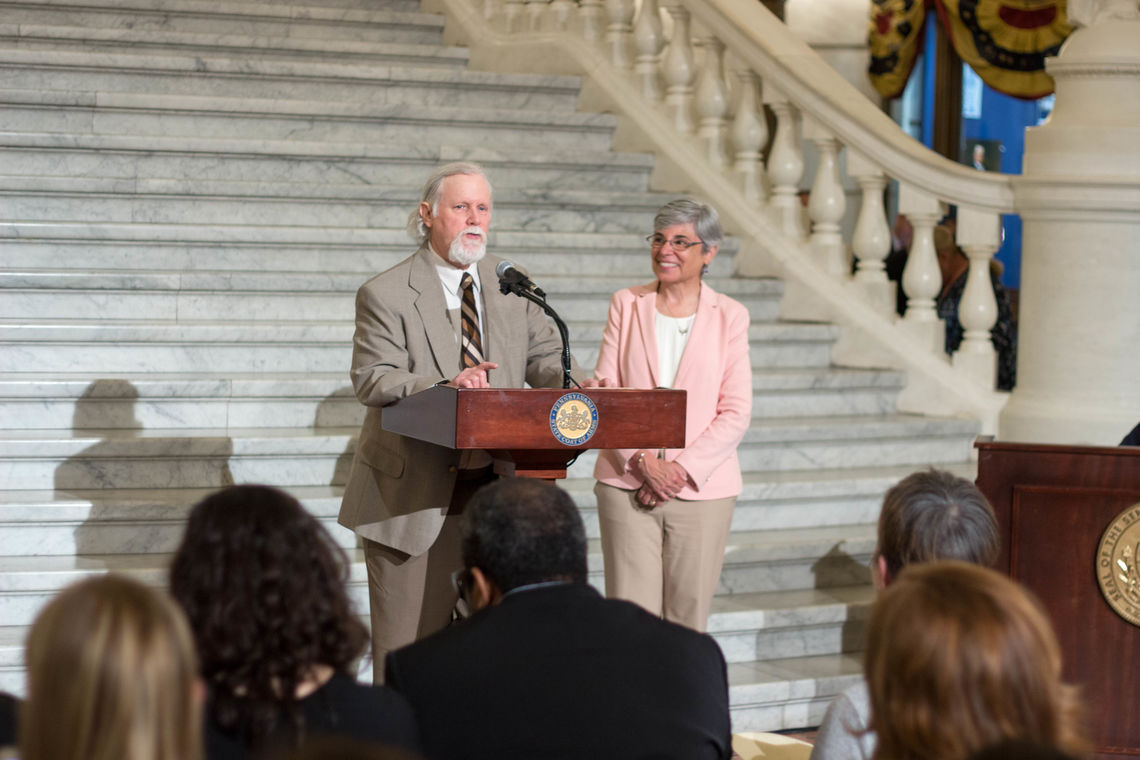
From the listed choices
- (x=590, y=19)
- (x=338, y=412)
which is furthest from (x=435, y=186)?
(x=590, y=19)

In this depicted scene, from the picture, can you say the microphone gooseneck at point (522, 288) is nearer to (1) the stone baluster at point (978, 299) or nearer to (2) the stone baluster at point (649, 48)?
(1) the stone baluster at point (978, 299)

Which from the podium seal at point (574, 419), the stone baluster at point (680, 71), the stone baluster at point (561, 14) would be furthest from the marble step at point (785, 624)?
the stone baluster at point (561, 14)

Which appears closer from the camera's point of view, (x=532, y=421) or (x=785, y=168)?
(x=532, y=421)

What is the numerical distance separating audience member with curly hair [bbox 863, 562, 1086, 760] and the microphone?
5.41 feet

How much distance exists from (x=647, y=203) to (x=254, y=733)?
547 centimetres

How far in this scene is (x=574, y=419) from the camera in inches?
123

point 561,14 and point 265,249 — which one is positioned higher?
point 561,14

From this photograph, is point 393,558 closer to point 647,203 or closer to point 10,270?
point 10,270

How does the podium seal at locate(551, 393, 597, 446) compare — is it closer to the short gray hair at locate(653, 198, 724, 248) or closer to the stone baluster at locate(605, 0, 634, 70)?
the short gray hair at locate(653, 198, 724, 248)

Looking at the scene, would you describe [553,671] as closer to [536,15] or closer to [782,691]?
[782,691]

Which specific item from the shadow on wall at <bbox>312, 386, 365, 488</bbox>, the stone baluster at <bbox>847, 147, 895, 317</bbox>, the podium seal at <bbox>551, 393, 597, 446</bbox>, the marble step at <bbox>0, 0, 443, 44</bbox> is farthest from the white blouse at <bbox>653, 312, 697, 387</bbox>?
the marble step at <bbox>0, 0, 443, 44</bbox>

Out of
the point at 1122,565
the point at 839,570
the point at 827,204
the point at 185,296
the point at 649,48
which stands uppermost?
the point at 649,48

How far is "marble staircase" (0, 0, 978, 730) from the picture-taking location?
4.96m

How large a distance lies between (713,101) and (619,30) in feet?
2.95
